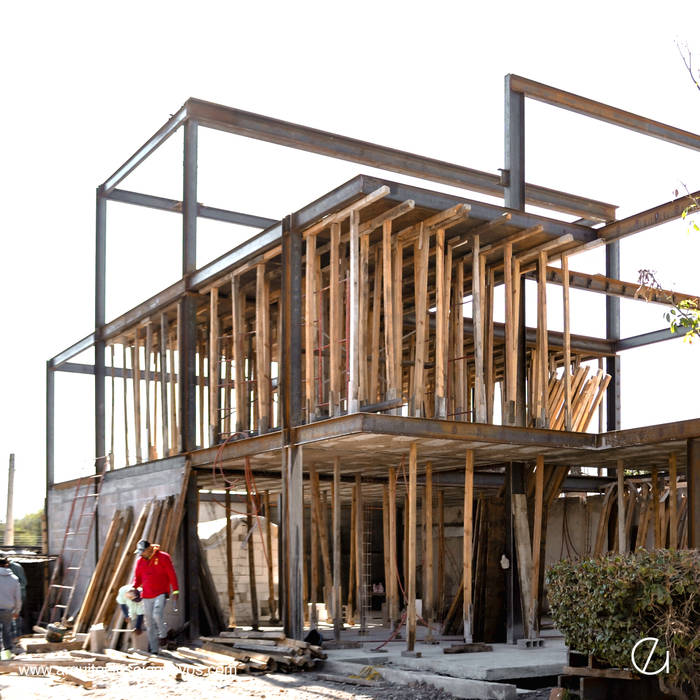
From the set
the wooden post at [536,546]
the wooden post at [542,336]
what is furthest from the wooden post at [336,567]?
the wooden post at [542,336]

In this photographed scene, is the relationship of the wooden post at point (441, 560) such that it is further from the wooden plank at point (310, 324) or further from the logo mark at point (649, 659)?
the logo mark at point (649, 659)

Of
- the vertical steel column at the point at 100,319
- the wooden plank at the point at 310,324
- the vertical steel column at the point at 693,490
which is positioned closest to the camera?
the vertical steel column at the point at 693,490

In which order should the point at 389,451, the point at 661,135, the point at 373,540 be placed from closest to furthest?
1. the point at 389,451
2. the point at 661,135
3. the point at 373,540

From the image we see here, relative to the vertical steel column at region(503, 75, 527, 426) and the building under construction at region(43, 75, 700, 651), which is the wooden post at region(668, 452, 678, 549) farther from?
the vertical steel column at region(503, 75, 527, 426)

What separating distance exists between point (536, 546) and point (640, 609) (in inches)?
313

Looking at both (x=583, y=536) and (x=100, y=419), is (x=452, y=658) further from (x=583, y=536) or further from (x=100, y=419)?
(x=100, y=419)

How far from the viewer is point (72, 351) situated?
25.6 metres

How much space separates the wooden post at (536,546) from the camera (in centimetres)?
1667

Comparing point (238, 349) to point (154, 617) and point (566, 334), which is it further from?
point (566, 334)

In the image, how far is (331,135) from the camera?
1919 cm

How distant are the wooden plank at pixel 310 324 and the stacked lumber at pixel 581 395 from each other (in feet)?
25.5

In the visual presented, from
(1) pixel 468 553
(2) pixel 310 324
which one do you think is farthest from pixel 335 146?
(1) pixel 468 553

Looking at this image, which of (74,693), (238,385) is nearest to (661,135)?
(238,385)

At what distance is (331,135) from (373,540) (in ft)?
43.8
